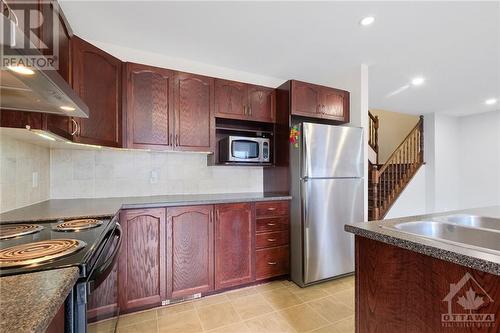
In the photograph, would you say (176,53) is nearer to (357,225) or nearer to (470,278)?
(357,225)

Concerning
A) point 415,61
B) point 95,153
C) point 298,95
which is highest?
point 415,61

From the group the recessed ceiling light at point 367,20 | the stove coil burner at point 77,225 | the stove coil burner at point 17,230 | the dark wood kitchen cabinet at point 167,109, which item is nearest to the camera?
the stove coil burner at point 17,230

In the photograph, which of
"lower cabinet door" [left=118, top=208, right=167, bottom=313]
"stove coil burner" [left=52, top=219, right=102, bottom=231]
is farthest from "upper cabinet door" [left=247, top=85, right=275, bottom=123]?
"stove coil burner" [left=52, top=219, right=102, bottom=231]

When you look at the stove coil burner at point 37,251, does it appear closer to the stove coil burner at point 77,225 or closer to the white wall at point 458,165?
the stove coil burner at point 77,225

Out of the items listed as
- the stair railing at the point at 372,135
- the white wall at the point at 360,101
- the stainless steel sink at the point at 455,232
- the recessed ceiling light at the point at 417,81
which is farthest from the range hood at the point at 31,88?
A: the stair railing at the point at 372,135

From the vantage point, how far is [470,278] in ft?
2.77

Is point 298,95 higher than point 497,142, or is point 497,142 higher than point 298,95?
point 298,95

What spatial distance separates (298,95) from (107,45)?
2003mm

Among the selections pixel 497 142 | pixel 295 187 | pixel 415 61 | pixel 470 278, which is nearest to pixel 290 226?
pixel 295 187

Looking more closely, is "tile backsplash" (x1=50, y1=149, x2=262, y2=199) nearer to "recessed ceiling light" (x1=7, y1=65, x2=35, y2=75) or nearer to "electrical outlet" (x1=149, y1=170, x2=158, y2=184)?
"electrical outlet" (x1=149, y1=170, x2=158, y2=184)

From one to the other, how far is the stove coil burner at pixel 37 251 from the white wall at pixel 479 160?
647 cm

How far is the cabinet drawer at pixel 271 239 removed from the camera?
245 centimetres

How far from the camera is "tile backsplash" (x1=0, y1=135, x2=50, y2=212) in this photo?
4.91 ft

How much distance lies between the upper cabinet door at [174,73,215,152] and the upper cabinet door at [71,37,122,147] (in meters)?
0.52
